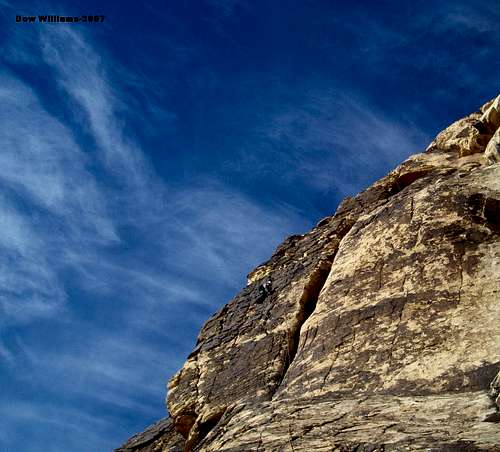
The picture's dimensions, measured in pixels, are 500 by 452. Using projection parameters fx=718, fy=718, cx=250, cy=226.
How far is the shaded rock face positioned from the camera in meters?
18.2

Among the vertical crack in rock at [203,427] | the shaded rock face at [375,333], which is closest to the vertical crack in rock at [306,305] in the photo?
the shaded rock face at [375,333]

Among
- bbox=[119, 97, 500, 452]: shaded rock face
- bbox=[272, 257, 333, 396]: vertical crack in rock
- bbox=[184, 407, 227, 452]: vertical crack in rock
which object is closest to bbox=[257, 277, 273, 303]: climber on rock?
bbox=[119, 97, 500, 452]: shaded rock face

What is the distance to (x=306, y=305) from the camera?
93.9 ft

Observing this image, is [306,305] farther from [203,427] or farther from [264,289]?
[203,427]

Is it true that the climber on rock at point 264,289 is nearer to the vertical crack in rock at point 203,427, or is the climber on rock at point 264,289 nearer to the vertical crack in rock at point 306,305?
the vertical crack in rock at point 306,305

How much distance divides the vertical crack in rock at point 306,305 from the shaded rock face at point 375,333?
0.05m

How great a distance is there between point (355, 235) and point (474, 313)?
839 cm

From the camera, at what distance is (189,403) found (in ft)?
91.1

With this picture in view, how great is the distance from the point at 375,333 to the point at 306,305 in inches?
227

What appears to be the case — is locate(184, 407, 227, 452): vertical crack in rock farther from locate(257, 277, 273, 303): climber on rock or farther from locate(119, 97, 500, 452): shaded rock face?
locate(257, 277, 273, 303): climber on rock

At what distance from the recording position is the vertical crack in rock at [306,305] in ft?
86.1

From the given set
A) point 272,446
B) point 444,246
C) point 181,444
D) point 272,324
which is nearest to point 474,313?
point 444,246

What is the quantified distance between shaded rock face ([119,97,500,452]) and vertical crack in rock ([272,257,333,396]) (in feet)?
0.16

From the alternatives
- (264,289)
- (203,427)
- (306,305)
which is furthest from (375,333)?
(264,289)
